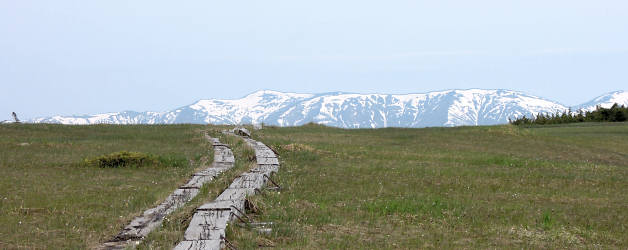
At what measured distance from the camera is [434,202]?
42.2 feet

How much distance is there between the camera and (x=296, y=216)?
10.7 meters

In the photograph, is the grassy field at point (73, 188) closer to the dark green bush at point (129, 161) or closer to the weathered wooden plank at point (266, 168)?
the dark green bush at point (129, 161)

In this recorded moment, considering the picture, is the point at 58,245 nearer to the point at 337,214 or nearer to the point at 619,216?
the point at 337,214

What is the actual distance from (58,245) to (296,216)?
4301mm

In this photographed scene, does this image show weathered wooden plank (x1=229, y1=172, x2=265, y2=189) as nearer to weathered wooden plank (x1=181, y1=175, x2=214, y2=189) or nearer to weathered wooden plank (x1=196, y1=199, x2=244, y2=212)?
weathered wooden plank (x1=181, y1=175, x2=214, y2=189)

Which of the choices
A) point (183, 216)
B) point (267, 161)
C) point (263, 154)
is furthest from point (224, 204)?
point (263, 154)

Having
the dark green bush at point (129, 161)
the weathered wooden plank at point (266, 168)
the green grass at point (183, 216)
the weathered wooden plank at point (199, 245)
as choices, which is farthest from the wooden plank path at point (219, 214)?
the dark green bush at point (129, 161)

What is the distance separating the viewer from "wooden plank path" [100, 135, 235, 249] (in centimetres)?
870

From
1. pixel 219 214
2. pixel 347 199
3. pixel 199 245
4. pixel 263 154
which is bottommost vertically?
pixel 347 199

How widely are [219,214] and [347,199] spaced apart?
468cm

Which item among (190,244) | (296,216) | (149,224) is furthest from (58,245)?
(296,216)

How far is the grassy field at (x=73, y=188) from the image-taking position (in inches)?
366

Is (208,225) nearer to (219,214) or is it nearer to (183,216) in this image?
(219,214)

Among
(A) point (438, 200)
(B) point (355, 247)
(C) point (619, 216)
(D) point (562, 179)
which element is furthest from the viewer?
(D) point (562, 179)
